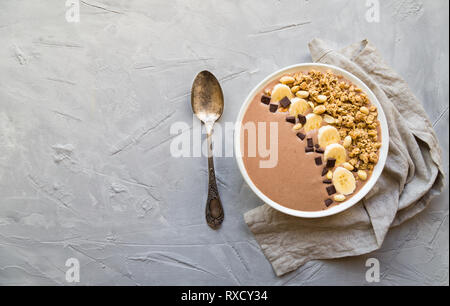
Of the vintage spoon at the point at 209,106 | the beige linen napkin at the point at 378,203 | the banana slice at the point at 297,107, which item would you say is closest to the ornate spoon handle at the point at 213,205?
the vintage spoon at the point at 209,106

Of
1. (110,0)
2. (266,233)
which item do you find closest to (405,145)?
(266,233)

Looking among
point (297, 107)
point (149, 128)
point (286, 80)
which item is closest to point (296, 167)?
point (297, 107)

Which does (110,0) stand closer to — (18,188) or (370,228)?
(18,188)

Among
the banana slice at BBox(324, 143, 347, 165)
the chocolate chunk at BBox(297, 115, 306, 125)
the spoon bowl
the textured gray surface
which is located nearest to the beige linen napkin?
the textured gray surface

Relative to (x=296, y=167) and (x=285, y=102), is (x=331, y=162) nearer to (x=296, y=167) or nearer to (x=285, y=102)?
(x=296, y=167)

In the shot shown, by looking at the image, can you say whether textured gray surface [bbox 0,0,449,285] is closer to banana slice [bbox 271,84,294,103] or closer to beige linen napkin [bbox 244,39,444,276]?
beige linen napkin [bbox 244,39,444,276]
